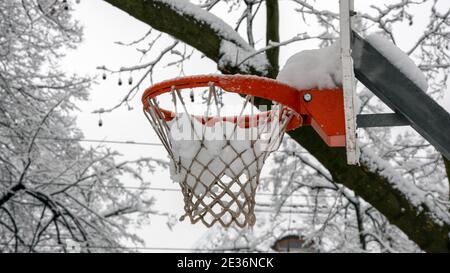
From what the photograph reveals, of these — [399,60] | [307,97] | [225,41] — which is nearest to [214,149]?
[307,97]

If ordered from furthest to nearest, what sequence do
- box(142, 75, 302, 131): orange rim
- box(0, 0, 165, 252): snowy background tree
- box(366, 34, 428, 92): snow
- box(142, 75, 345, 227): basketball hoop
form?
box(0, 0, 165, 252): snowy background tree, box(142, 75, 345, 227): basketball hoop, box(142, 75, 302, 131): orange rim, box(366, 34, 428, 92): snow

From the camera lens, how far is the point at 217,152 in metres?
2.57

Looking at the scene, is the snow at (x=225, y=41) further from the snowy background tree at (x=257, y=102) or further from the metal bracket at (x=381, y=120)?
the metal bracket at (x=381, y=120)

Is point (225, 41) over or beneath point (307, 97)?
over

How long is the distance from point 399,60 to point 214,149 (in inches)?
33.4

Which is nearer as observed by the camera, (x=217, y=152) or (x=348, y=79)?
(x=348, y=79)

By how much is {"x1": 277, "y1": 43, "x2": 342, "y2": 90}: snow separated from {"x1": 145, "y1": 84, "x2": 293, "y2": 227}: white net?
7.3 inches

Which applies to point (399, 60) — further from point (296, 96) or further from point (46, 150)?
point (46, 150)

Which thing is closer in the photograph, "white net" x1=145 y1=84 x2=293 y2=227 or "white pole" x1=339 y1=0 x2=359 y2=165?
"white pole" x1=339 y1=0 x2=359 y2=165

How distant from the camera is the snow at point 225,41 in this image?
3.92m

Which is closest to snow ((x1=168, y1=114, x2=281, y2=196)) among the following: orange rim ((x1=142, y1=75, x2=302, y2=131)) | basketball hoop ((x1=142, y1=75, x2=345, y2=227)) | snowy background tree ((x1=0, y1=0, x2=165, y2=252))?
basketball hoop ((x1=142, y1=75, x2=345, y2=227))

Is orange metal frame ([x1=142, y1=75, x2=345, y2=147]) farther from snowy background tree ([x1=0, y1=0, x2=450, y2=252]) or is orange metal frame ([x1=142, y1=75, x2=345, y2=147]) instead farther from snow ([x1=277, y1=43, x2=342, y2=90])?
snowy background tree ([x1=0, y1=0, x2=450, y2=252])

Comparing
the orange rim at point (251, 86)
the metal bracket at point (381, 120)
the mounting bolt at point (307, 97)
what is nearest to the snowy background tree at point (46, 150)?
the orange rim at point (251, 86)

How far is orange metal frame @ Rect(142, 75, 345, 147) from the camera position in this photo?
2250mm
